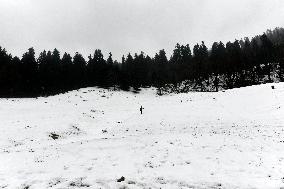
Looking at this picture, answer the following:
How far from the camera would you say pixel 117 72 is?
10481 cm

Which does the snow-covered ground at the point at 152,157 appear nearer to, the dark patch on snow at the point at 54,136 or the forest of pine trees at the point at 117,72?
the dark patch on snow at the point at 54,136

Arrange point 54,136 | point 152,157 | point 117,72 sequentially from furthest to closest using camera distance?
point 117,72, point 54,136, point 152,157

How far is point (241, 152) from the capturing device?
1869 cm

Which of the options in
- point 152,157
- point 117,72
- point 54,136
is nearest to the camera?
point 152,157

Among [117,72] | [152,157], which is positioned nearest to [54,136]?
[152,157]

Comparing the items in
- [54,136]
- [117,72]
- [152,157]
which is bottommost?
[152,157]

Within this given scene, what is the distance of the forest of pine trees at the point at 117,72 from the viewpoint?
282 feet

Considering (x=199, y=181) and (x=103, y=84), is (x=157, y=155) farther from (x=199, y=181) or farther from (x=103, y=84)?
(x=103, y=84)

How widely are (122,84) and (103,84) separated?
6.61 metres

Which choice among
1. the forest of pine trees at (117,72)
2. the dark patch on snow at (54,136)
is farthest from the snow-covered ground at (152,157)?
the forest of pine trees at (117,72)

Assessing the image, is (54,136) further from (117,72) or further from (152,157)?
(117,72)

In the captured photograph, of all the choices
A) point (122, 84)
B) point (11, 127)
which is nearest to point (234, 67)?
point (122, 84)

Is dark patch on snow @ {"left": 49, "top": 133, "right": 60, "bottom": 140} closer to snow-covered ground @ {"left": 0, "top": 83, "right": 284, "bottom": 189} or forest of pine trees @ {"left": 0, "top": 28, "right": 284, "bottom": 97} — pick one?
snow-covered ground @ {"left": 0, "top": 83, "right": 284, "bottom": 189}

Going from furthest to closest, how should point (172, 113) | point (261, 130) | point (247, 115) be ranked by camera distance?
point (172, 113) < point (247, 115) < point (261, 130)
